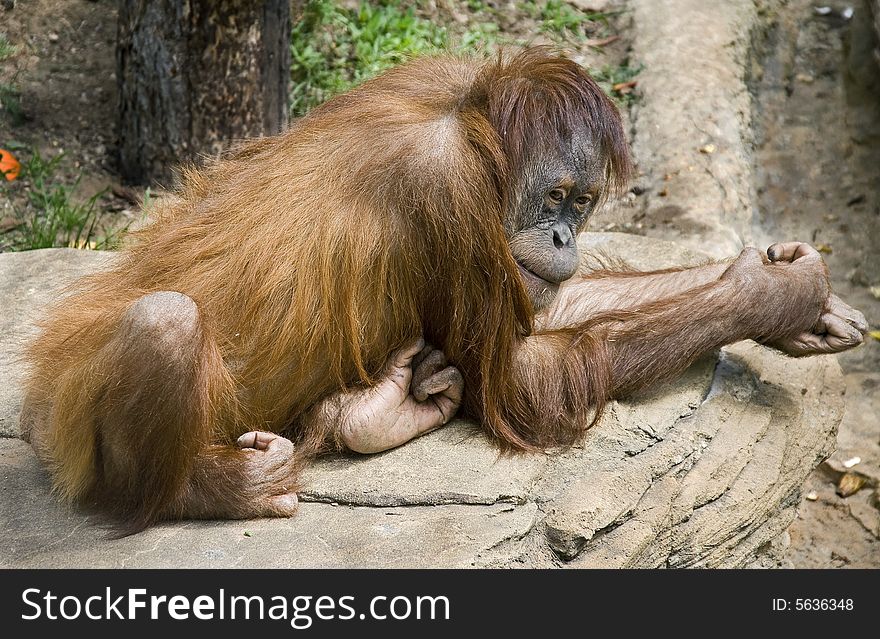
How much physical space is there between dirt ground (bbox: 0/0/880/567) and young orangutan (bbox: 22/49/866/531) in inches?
94.4

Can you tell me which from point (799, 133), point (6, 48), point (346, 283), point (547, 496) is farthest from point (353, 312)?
point (799, 133)

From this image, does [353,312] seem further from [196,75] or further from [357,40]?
[357,40]

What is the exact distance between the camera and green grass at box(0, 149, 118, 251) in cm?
649

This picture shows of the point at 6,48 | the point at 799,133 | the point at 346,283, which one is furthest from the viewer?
the point at 799,133

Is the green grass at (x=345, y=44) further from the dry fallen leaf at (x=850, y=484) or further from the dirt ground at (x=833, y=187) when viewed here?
the dry fallen leaf at (x=850, y=484)

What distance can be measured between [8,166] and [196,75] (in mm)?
1335

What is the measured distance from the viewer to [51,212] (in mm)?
6809

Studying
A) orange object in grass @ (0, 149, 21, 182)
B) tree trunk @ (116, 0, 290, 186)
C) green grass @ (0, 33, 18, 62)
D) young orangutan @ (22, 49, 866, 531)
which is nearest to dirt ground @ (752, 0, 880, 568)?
young orangutan @ (22, 49, 866, 531)

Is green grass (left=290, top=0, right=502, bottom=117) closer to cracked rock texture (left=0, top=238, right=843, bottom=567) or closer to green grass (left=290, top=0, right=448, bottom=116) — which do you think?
green grass (left=290, top=0, right=448, bottom=116)

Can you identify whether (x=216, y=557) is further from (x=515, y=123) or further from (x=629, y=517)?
(x=515, y=123)

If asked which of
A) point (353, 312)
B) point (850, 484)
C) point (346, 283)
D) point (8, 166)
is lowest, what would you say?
point (850, 484)

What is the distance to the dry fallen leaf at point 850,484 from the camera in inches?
235

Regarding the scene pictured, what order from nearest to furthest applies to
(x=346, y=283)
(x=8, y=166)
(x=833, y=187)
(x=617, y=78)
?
(x=346, y=283), (x=8, y=166), (x=833, y=187), (x=617, y=78)

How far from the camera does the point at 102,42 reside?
307 inches
